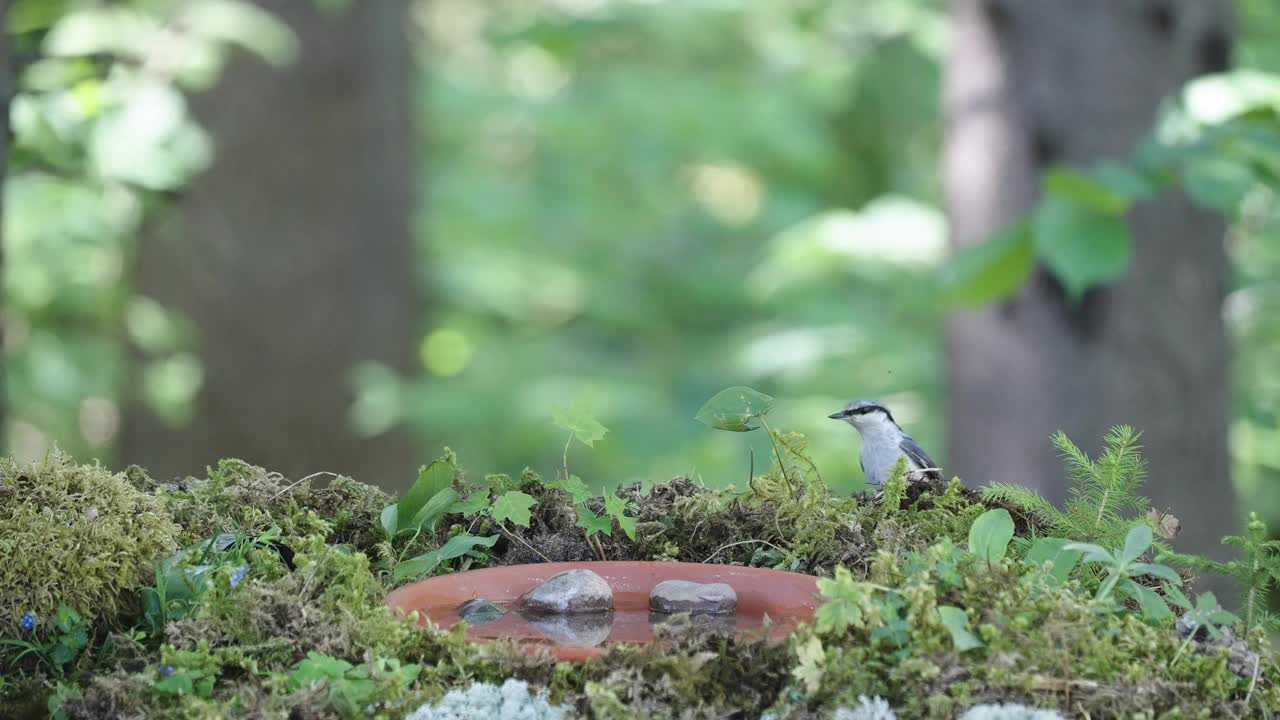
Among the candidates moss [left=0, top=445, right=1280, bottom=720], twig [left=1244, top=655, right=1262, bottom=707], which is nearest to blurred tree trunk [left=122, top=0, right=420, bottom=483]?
moss [left=0, top=445, right=1280, bottom=720]

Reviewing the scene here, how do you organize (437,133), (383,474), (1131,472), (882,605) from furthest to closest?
(437,133)
(383,474)
(1131,472)
(882,605)

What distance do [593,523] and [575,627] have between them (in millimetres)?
398

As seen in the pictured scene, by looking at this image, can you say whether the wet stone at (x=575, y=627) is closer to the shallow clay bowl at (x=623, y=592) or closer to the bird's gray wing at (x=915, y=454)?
the shallow clay bowl at (x=623, y=592)

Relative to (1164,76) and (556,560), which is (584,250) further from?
(556,560)

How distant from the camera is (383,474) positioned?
8.88 metres

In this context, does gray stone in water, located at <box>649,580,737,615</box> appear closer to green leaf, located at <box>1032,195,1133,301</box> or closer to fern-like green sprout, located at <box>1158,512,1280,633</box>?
fern-like green sprout, located at <box>1158,512,1280,633</box>

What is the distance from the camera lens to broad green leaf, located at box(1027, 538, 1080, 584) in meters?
2.30

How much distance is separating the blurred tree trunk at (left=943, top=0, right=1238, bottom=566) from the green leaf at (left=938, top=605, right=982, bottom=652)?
3.75m

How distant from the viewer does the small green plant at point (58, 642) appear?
204 cm

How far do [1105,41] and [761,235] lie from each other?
8.56 metres

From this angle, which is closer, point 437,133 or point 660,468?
point 660,468

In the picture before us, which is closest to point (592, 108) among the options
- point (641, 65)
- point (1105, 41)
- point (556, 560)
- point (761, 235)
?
point (641, 65)

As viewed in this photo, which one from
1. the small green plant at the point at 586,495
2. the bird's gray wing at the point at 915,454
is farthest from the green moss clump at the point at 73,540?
the bird's gray wing at the point at 915,454

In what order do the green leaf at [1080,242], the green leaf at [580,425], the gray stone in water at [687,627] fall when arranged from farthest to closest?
1. the green leaf at [1080,242]
2. the green leaf at [580,425]
3. the gray stone in water at [687,627]
